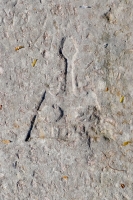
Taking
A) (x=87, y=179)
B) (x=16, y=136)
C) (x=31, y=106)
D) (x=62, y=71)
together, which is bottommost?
(x=87, y=179)

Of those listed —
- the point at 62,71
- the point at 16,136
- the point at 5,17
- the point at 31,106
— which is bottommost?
the point at 16,136

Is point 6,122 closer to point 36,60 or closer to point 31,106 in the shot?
point 31,106

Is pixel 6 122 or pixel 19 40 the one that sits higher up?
pixel 19 40

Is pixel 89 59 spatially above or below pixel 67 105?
above

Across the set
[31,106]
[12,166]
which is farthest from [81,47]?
[12,166]

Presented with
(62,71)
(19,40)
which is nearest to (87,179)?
(62,71)

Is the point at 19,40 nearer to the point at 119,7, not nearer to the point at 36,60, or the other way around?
the point at 36,60
